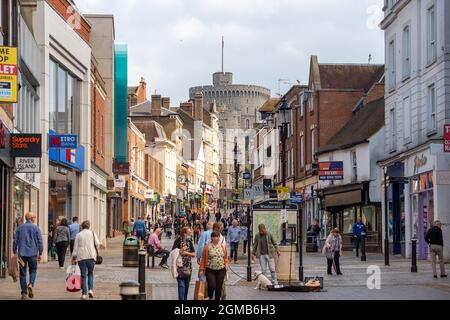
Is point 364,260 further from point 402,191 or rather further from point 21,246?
point 21,246

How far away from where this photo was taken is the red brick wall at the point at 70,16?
3838 cm

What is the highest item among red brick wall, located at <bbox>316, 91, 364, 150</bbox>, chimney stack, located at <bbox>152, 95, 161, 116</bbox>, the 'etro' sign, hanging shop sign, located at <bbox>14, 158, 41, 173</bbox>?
chimney stack, located at <bbox>152, 95, 161, 116</bbox>

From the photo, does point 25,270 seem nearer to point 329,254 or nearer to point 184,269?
point 184,269

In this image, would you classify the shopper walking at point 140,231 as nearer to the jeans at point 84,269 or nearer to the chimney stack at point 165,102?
the jeans at point 84,269

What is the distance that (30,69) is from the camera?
31.8 metres

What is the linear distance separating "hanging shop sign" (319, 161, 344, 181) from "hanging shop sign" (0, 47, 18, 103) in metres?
32.4

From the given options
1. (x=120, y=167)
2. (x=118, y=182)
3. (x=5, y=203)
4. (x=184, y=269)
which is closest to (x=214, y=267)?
(x=184, y=269)

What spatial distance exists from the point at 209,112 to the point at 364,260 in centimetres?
11569

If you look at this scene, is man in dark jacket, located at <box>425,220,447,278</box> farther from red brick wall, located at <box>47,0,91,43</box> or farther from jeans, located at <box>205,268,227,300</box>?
red brick wall, located at <box>47,0,91,43</box>

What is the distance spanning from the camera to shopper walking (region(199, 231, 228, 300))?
1827 centimetres

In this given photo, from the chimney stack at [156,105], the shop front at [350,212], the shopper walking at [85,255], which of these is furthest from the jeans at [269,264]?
the chimney stack at [156,105]

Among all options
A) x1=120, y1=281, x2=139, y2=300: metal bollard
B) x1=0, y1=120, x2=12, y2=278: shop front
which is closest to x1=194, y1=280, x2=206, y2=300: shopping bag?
x1=120, y1=281, x2=139, y2=300: metal bollard

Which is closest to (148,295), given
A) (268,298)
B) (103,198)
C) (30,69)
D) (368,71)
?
(268,298)

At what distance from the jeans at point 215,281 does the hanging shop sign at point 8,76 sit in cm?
714
